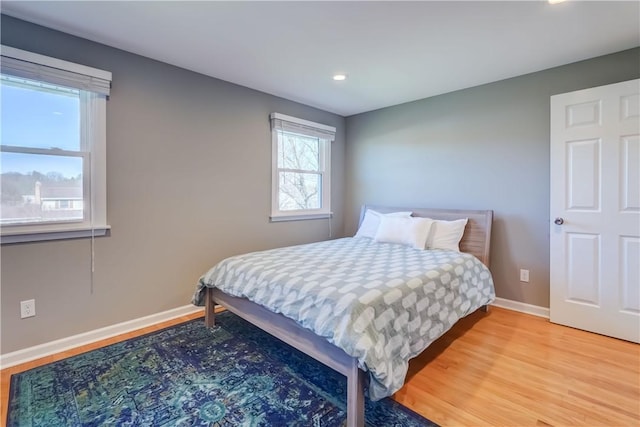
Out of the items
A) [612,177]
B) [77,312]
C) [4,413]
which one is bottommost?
[4,413]

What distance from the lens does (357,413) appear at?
144cm

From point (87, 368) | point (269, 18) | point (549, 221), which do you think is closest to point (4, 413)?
point (87, 368)

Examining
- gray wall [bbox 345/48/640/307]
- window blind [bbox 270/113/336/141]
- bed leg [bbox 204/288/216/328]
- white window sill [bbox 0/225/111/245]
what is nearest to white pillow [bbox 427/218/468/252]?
gray wall [bbox 345/48/640/307]

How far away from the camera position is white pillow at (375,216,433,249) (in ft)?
10.1

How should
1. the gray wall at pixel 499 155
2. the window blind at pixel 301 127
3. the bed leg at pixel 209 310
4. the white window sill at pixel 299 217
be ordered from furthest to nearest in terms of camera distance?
the white window sill at pixel 299 217
the window blind at pixel 301 127
the gray wall at pixel 499 155
the bed leg at pixel 209 310

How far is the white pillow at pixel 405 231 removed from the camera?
307 cm

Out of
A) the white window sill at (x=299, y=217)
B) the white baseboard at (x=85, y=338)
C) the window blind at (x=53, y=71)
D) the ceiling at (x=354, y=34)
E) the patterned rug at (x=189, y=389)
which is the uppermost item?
the ceiling at (x=354, y=34)

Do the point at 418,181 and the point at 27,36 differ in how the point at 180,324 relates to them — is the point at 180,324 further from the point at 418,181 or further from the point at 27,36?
the point at 418,181

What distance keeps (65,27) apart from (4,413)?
2438 mm

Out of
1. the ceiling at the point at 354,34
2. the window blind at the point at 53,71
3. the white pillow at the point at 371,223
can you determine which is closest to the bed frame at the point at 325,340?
the white pillow at the point at 371,223

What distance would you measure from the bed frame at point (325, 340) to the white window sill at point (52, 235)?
963 millimetres

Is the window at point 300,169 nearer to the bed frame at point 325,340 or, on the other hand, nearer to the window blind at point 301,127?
the window blind at point 301,127

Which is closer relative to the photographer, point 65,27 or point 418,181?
point 65,27

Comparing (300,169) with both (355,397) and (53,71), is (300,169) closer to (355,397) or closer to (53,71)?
(53,71)
